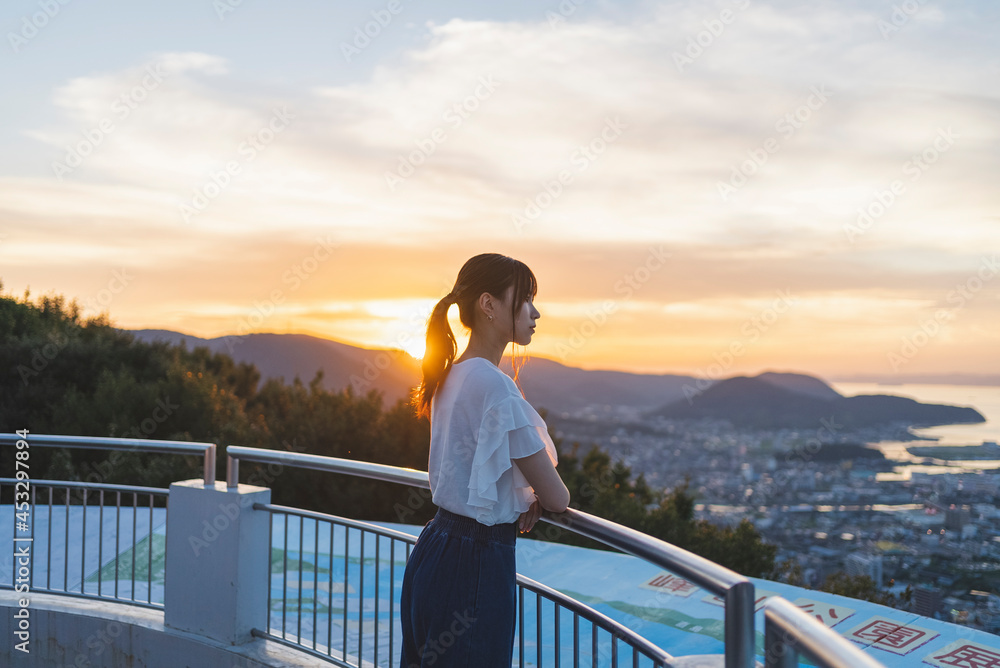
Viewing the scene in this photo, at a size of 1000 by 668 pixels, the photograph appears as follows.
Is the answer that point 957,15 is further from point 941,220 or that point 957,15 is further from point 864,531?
point 864,531

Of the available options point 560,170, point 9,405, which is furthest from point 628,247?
point 9,405

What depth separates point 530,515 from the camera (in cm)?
202

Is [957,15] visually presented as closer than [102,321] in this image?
Yes

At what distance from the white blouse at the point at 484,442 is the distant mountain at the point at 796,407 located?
65.8 ft

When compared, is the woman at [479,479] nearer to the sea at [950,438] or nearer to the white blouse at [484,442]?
the white blouse at [484,442]

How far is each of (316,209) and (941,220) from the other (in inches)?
462

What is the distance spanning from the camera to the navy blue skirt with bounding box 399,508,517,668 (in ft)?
6.42

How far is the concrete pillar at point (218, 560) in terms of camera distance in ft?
13.0

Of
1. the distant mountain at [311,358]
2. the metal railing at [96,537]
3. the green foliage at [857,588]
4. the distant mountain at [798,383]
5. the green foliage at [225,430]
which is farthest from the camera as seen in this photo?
the distant mountain at [798,383]

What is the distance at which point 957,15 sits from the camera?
9.59 m

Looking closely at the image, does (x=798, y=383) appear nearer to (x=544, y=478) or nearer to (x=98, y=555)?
(x=98, y=555)

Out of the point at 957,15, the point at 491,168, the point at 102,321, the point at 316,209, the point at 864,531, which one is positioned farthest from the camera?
the point at 102,321

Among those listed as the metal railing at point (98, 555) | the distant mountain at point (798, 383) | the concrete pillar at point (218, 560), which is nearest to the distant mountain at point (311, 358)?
the metal railing at point (98, 555)

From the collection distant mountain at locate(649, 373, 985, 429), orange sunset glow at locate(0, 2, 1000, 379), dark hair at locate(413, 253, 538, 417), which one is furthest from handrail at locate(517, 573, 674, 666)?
distant mountain at locate(649, 373, 985, 429)
